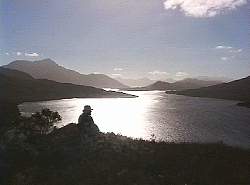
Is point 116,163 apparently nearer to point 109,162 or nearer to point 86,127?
point 109,162

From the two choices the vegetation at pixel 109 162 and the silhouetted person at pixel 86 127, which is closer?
the vegetation at pixel 109 162

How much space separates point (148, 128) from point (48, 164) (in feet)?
233

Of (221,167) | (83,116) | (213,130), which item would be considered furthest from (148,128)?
(221,167)

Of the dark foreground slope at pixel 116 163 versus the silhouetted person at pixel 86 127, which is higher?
the silhouetted person at pixel 86 127

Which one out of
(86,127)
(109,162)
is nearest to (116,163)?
(109,162)

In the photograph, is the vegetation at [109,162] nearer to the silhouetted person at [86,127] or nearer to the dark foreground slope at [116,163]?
the dark foreground slope at [116,163]

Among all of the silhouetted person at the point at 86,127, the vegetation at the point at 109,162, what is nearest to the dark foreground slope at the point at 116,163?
the vegetation at the point at 109,162

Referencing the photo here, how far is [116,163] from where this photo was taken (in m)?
37.3

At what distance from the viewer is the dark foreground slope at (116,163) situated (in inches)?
1273

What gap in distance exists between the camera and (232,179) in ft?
108

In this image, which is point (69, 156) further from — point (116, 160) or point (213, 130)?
point (213, 130)

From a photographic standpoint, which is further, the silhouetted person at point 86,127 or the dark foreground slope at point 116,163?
the silhouetted person at point 86,127

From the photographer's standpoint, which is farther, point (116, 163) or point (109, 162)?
point (109, 162)

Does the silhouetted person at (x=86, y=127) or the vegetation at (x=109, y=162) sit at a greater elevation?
the silhouetted person at (x=86, y=127)
